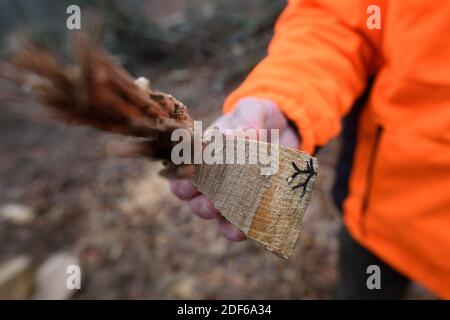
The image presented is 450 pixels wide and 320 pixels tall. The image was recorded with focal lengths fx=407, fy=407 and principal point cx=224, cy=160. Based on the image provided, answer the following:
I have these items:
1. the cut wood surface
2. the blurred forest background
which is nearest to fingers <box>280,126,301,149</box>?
the cut wood surface

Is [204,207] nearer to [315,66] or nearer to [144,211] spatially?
[315,66]

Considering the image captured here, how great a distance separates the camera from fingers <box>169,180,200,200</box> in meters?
0.95

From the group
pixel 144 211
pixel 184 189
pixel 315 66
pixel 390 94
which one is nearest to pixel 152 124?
pixel 184 189

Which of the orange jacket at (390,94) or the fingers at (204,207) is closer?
the fingers at (204,207)

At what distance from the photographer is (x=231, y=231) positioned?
946mm

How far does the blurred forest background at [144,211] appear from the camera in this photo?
7.98ft

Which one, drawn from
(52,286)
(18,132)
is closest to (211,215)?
Answer: (52,286)

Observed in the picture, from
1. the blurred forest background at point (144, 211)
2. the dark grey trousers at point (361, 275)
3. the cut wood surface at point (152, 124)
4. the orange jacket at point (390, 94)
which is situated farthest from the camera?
the blurred forest background at point (144, 211)

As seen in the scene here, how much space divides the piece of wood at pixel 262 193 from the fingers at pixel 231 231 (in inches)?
2.2

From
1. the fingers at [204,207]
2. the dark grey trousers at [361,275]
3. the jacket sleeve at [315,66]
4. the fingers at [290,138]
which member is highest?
the jacket sleeve at [315,66]

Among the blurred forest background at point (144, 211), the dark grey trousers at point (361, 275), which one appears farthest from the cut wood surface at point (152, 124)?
the dark grey trousers at point (361, 275)

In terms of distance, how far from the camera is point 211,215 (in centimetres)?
94

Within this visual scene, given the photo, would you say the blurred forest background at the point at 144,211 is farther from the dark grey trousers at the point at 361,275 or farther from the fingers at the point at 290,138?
the fingers at the point at 290,138

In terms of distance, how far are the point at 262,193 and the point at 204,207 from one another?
0.50 ft
